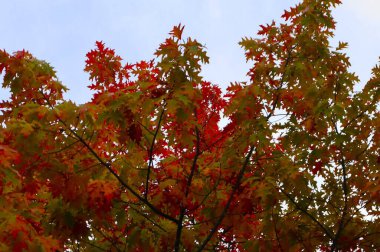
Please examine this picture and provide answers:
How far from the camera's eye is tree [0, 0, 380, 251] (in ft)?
16.4

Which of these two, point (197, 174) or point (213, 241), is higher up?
point (197, 174)

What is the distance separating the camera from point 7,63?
532cm

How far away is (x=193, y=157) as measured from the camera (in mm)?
6418

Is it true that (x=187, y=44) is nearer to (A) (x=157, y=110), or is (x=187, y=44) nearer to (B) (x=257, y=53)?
(A) (x=157, y=110)

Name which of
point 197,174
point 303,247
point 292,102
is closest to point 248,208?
point 197,174

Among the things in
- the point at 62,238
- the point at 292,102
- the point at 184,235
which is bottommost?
the point at 62,238

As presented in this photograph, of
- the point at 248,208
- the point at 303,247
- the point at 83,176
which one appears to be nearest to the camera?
the point at 83,176

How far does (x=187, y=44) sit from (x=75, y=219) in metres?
2.62

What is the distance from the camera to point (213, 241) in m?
6.41

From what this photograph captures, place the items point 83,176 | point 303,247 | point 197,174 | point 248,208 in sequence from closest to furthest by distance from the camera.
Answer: point 83,176 → point 248,208 → point 197,174 → point 303,247

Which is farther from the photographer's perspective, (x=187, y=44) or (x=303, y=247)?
(x=303, y=247)

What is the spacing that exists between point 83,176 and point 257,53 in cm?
346

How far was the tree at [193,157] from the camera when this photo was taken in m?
5.01

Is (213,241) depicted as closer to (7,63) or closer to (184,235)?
(184,235)
